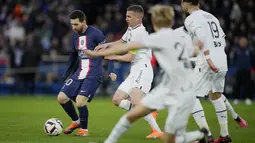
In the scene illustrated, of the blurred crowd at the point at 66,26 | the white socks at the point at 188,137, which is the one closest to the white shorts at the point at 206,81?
the white socks at the point at 188,137

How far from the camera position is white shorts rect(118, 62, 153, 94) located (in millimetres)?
11945

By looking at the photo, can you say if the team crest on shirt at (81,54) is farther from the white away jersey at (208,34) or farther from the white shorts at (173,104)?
the white shorts at (173,104)

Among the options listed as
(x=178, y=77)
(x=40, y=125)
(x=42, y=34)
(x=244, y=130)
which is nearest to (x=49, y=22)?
(x=42, y=34)

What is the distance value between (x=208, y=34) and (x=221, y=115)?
154cm

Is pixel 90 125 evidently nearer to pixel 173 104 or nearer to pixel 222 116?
pixel 222 116

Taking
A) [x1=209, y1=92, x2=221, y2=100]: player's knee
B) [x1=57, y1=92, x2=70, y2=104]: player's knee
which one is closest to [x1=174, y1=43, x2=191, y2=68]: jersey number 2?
[x1=209, y1=92, x2=221, y2=100]: player's knee

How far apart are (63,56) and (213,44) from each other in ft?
57.1

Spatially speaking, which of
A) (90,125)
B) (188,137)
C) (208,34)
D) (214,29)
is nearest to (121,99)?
(208,34)

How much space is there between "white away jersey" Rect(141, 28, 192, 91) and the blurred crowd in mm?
15424

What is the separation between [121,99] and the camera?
476 inches

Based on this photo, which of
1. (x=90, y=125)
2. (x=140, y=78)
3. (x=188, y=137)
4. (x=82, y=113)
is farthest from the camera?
(x=90, y=125)

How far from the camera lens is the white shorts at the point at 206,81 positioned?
1110cm

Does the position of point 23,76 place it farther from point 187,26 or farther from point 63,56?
point 187,26

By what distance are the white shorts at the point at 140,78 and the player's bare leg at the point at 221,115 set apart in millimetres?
1320
